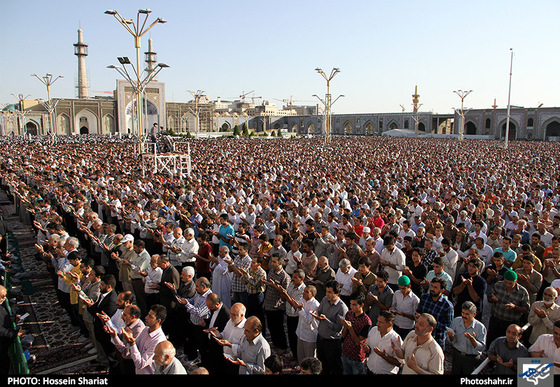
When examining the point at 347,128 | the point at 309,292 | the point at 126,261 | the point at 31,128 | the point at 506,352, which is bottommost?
the point at 506,352

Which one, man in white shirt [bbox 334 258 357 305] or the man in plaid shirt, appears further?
man in white shirt [bbox 334 258 357 305]

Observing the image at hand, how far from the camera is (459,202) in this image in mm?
10578

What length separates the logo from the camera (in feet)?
10.4

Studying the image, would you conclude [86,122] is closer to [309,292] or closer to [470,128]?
[470,128]

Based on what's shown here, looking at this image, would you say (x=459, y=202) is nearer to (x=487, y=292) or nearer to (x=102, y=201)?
(x=487, y=292)

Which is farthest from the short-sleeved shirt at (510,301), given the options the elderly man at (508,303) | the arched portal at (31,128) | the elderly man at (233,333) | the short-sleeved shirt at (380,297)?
the arched portal at (31,128)

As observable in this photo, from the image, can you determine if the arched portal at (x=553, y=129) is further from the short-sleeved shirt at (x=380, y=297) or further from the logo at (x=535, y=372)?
the logo at (x=535, y=372)

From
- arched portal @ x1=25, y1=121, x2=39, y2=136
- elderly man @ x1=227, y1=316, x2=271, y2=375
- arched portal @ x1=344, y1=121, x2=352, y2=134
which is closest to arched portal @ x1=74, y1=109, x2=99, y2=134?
arched portal @ x1=25, y1=121, x2=39, y2=136

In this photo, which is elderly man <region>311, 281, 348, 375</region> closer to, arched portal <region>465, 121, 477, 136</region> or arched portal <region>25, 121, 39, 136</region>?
arched portal <region>465, 121, 477, 136</region>

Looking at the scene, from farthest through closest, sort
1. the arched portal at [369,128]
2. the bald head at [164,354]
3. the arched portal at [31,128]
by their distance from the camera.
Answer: the arched portal at [369,128] < the arched portal at [31,128] < the bald head at [164,354]

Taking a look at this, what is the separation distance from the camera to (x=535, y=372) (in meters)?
3.37

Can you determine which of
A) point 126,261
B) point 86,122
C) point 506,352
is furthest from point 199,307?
point 86,122

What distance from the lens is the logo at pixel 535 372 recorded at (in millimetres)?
3180

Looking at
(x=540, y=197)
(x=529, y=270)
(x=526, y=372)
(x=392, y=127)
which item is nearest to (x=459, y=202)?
(x=540, y=197)
